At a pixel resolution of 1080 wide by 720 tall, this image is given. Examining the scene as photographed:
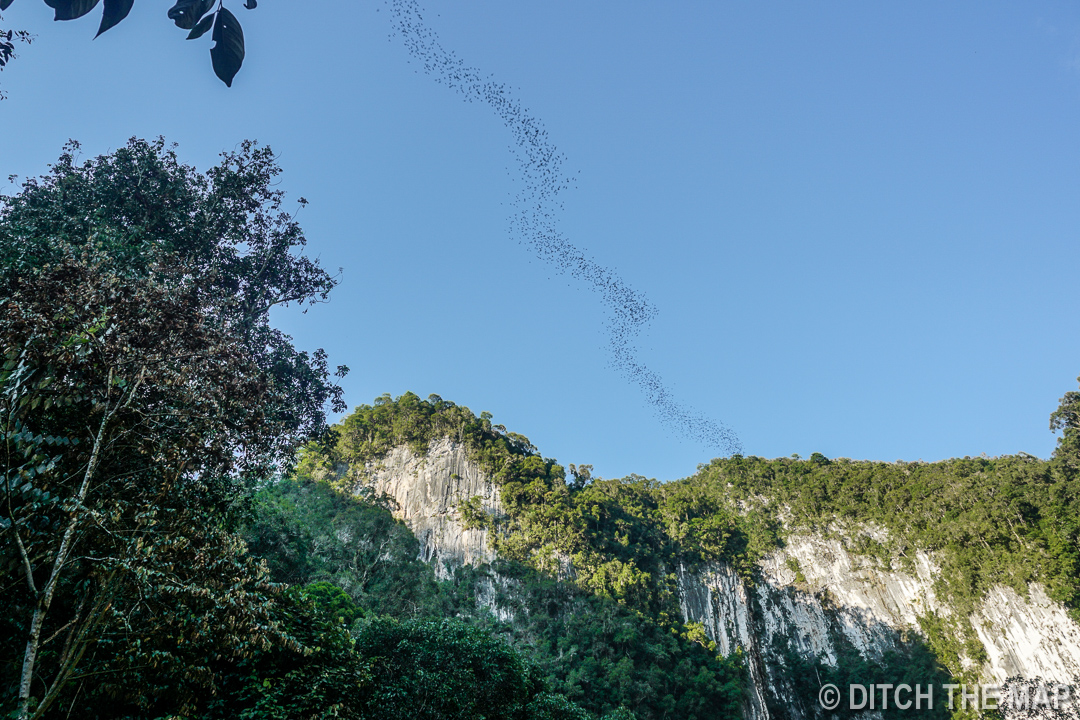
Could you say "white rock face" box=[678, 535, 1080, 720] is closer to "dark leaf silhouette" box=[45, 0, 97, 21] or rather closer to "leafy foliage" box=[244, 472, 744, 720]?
"leafy foliage" box=[244, 472, 744, 720]

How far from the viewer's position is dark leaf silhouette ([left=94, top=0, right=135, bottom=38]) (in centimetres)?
87

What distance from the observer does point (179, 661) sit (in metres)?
4.31

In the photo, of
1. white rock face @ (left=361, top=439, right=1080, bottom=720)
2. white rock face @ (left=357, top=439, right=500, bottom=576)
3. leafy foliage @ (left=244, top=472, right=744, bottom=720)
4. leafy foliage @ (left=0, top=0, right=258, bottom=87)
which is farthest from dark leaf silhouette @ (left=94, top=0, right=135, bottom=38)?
white rock face @ (left=357, top=439, right=500, bottom=576)

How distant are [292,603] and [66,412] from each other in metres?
3.42

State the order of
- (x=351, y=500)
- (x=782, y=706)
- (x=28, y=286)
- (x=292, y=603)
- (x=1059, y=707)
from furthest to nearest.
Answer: (x=351, y=500) → (x=782, y=706) → (x=1059, y=707) → (x=292, y=603) → (x=28, y=286)

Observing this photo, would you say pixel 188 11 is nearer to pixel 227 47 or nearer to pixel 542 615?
pixel 227 47

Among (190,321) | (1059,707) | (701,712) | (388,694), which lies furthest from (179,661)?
(1059,707)

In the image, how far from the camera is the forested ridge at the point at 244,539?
13.0 feet

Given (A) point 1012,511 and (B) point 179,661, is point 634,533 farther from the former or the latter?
(B) point 179,661

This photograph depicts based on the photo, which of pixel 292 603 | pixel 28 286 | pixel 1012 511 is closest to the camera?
pixel 28 286

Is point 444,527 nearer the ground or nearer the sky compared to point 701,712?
nearer the sky

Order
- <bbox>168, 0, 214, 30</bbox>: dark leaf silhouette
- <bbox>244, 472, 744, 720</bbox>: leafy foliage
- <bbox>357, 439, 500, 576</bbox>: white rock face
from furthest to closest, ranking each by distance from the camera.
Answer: <bbox>357, 439, 500, 576</bbox>: white rock face < <bbox>244, 472, 744, 720</bbox>: leafy foliage < <bbox>168, 0, 214, 30</bbox>: dark leaf silhouette

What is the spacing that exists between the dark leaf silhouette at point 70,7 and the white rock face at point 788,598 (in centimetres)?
2930

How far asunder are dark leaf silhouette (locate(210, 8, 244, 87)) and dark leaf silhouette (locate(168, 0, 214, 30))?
5cm
